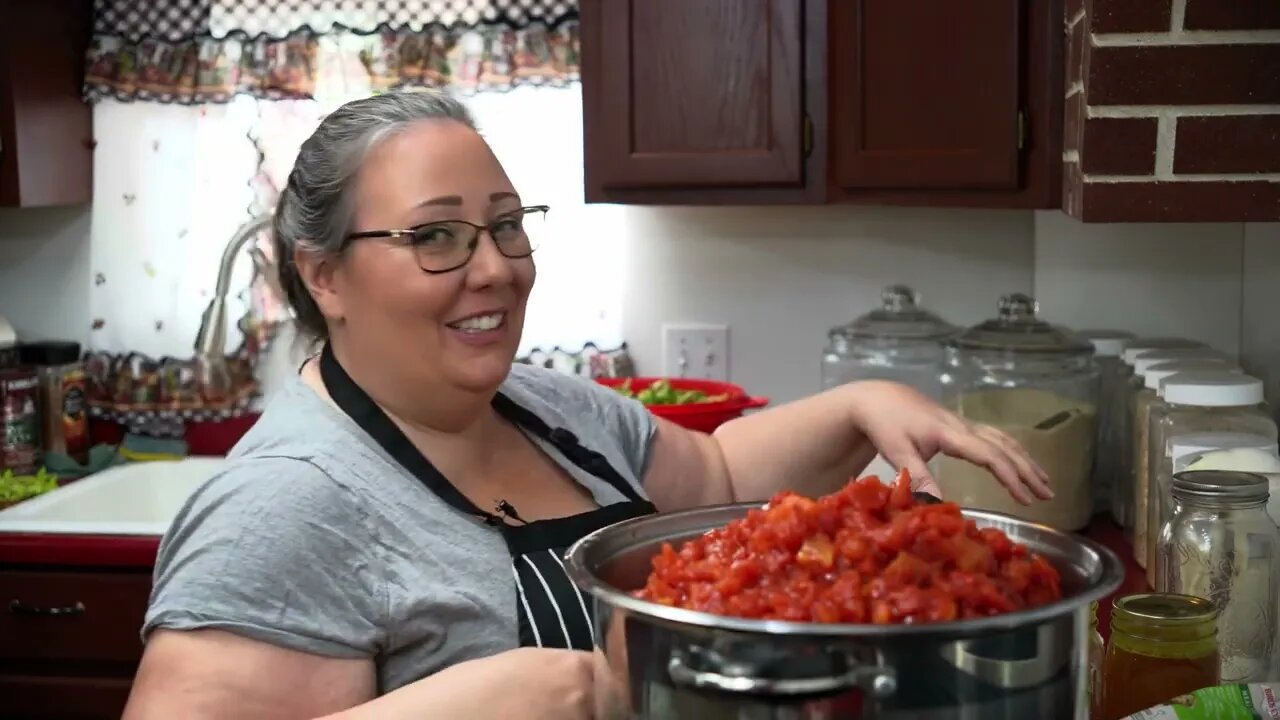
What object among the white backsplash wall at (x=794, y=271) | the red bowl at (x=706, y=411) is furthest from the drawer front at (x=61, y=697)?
the white backsplash wall at (x=794, y=271)

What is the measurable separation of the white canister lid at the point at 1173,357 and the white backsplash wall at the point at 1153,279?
0.21 metres

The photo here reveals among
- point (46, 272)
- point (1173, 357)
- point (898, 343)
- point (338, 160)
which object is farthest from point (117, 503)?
point (1173, 357)

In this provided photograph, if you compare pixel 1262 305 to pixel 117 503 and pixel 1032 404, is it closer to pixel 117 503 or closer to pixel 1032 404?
pixel 1032 404

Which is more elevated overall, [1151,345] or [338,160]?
[338,160]

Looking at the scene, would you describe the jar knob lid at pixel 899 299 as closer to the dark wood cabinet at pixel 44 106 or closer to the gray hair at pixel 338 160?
the gray hair at pixel 338 160

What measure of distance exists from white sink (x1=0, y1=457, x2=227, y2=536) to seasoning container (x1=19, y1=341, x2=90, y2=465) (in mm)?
151

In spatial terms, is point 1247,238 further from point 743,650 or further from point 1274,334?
point 743,650

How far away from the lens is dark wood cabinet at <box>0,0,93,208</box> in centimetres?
282

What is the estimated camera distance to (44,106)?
2.91m

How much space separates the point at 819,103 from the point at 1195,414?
0.99 m

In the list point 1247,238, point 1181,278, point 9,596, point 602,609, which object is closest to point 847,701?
point 602,609

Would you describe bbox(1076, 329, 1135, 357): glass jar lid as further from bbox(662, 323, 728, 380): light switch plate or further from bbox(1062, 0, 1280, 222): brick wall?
bbox(662, 323, 728, 380): light switch plate

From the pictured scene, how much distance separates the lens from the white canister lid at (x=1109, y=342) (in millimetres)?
2287

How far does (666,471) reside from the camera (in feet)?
5.67
